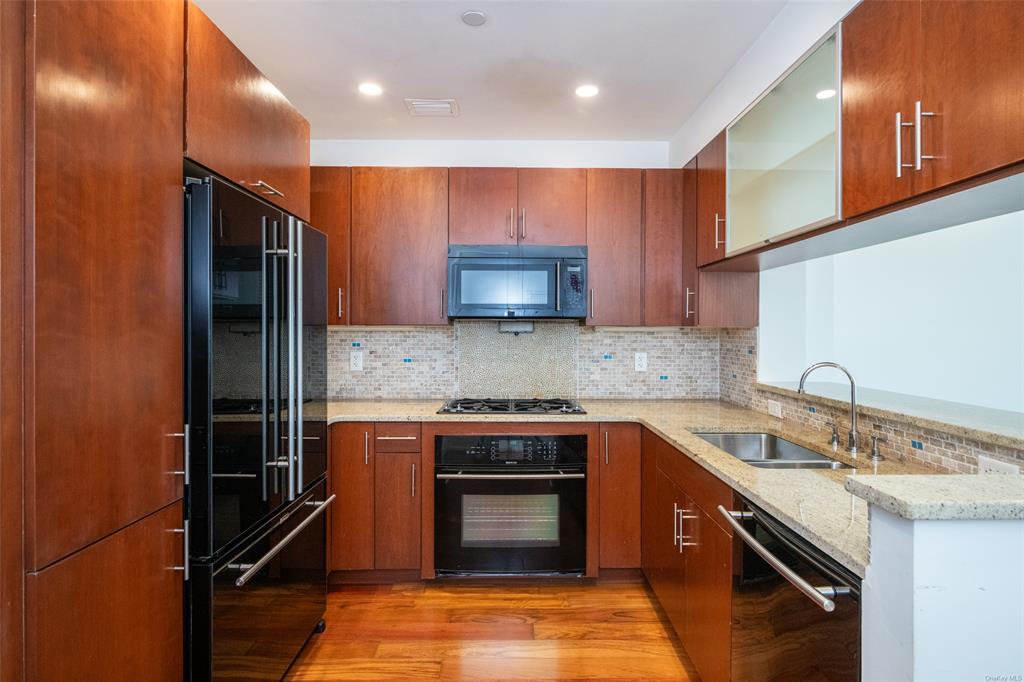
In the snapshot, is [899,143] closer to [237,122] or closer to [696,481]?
[696,481]

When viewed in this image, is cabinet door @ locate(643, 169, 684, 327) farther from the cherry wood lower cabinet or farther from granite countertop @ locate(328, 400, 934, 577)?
the cherry wood lower cabinet

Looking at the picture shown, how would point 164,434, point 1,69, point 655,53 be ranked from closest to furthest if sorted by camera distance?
1. point 1,69
2. point 164,434
3. point 655,53

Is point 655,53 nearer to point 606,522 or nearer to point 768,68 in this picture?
point 768,68

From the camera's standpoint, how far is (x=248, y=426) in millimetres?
1520

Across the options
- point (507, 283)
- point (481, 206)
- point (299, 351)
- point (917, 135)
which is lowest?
point (299, 351)

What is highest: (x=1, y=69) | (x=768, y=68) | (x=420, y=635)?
(x=768, y=68)

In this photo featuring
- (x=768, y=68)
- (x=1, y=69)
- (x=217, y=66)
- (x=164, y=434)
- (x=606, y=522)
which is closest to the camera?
(x=1, y=69)

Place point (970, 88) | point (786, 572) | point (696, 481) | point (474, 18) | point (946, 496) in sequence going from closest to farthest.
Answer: point (946, 496) < point (970, 88) < point (786, 572) < point (696, 481) < point (474, 18)

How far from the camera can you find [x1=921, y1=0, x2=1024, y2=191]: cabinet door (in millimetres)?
952

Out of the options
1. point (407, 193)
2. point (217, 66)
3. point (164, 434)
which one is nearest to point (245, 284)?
point (164, 434)

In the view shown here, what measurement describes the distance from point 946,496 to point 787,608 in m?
0.58

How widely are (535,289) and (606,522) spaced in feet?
4.34

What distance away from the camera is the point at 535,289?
2.78 meters

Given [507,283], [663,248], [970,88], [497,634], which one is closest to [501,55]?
[507,283]
